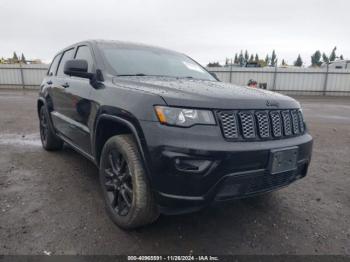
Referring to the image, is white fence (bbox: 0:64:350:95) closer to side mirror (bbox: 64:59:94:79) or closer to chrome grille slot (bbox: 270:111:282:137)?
side mirror (bbox: 64:59:94:79)

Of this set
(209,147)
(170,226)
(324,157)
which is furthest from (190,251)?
(324,157)

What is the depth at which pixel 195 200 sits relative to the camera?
6.28ft

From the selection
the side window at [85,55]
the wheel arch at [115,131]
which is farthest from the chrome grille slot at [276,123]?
the side window at [85,55]

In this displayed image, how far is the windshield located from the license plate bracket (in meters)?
1.53

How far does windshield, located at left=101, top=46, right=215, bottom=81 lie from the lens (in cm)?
295

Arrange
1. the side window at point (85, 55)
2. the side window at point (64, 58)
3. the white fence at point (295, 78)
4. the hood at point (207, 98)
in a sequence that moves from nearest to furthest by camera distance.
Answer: the hood at point (207, 98), the side window at point (85, 55), the side window at point (64, 58), the white fence at point (295, 78)

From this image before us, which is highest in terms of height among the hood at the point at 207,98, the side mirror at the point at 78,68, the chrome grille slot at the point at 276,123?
the side mirror at the point at 78,68

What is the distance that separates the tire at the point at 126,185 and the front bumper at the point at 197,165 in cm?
16

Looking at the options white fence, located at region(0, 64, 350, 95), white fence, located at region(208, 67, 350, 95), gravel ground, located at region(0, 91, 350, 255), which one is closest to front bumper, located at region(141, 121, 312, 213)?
gravel ground, located at region(0, 91, 350, 255)

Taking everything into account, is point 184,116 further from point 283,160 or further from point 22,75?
point 22,75

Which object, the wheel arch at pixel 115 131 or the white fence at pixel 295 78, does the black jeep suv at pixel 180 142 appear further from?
the white fence at pixel 295 78

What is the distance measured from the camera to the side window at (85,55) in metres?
3.05

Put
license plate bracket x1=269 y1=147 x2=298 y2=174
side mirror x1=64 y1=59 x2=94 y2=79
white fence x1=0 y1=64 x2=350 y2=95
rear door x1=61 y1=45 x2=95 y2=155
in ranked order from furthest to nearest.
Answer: white fence x1=0 y1=64 x2=350 y2=95 < rear door x1=61 y1=45 x2=95 y2=155 < side mirror x1=64 y1=59 x2=94 y2=79 < license plate bracket x1=269 y1=147 x2=298 y2=174

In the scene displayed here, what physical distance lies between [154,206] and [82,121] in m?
1.44
